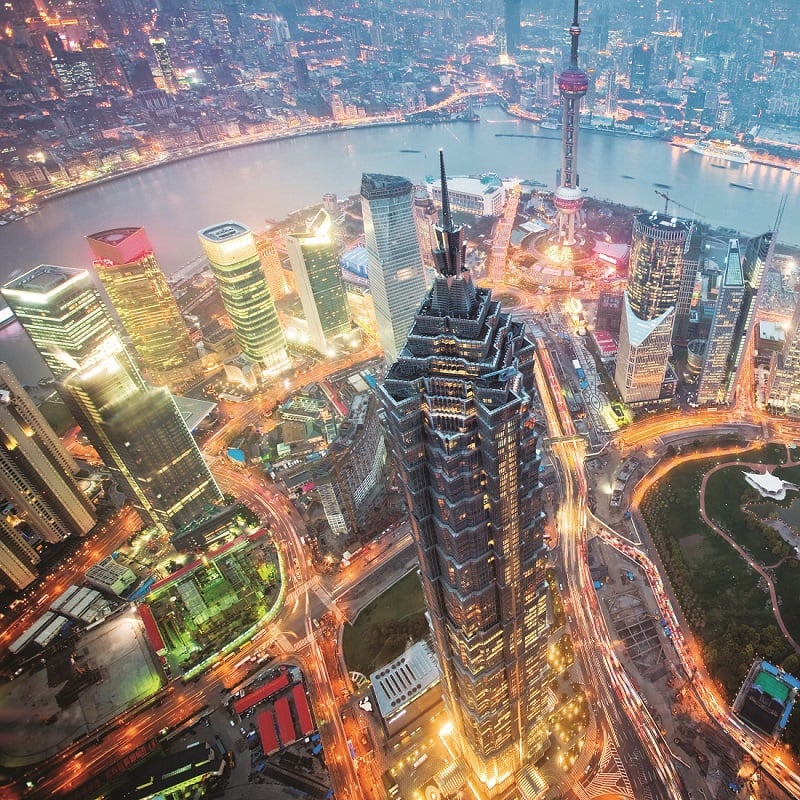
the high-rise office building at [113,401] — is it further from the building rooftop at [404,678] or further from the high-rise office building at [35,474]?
the building rooftop at [404,678]

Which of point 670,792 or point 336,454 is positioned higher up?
point 336,454

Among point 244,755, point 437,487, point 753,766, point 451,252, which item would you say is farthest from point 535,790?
point 451,252

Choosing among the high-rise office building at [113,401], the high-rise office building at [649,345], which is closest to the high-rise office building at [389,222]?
the high-rise office building at [113,401]

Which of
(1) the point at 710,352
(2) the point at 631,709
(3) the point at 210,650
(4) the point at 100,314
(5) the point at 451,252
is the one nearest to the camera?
(5) the point at 451,252

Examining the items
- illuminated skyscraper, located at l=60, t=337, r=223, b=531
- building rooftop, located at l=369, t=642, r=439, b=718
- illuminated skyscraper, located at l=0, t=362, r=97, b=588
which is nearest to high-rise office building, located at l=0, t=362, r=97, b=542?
illuminated skyscraper, located at l=0, t=362, r=97, b=588

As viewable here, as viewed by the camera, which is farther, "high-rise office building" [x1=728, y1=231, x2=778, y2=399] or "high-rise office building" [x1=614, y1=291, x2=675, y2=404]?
"high-rise office building" [x1=614, y1=291, x2=675, y2=404]

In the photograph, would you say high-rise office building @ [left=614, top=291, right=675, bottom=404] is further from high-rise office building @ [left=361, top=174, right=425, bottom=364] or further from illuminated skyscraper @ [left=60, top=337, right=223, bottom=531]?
illuminated skyscraper @ [left=60, top=337, right=223, bottom=531]

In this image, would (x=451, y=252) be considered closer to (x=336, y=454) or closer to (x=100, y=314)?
(x=336, y=454)
